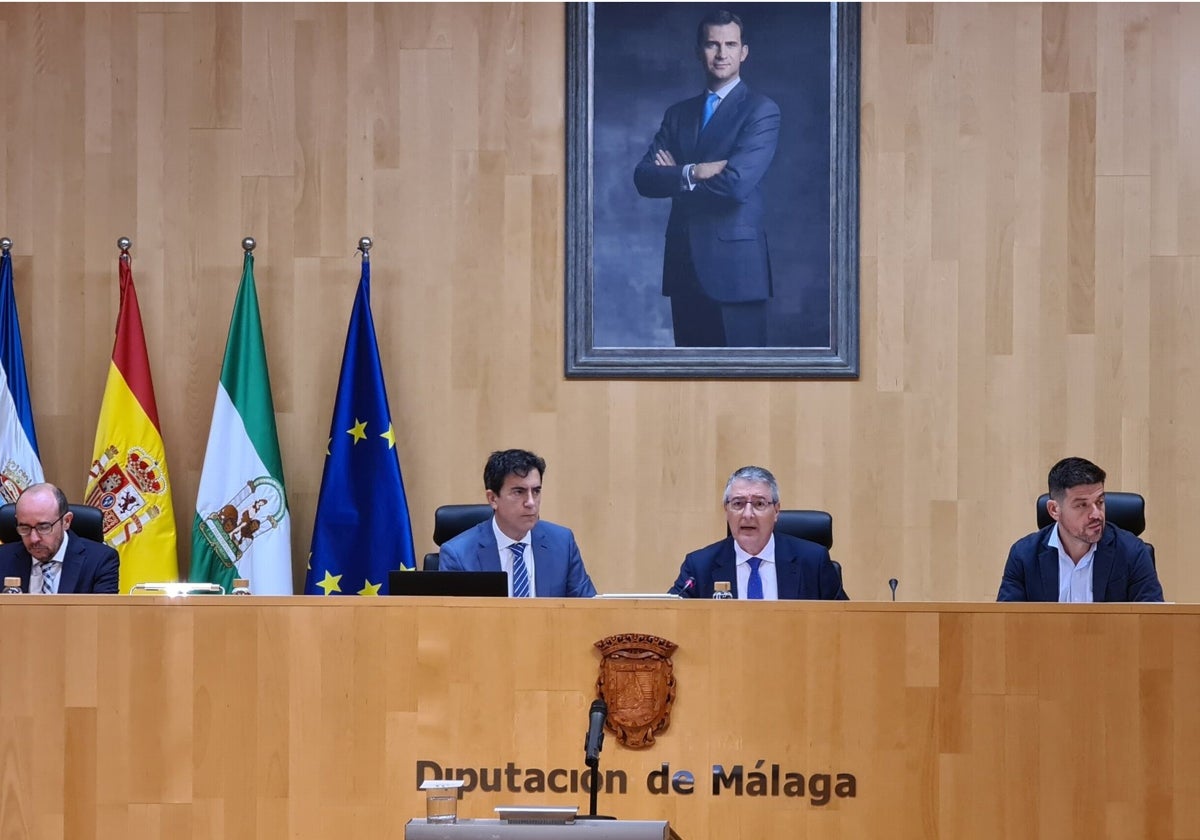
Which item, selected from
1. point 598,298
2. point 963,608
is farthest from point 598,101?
point 963,608

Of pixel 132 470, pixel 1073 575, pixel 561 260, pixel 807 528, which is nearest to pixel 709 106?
pixel 561 260

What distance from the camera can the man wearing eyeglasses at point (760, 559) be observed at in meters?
4.82

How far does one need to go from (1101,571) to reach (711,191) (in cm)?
258

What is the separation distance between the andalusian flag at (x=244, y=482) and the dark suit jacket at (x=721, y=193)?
1.87 metres

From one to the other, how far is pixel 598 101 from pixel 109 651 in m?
3.60

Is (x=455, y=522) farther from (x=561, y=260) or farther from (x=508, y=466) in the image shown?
(x=561, y=260)

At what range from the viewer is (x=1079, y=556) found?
485 centimetres

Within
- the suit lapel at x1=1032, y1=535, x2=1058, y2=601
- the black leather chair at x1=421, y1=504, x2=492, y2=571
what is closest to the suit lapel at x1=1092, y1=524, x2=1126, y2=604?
the suit lapel at x1=1032, y1=535, x2=1058, y2=601

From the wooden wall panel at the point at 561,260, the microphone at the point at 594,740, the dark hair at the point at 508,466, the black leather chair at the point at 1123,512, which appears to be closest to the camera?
the microphone at the point at 594,740

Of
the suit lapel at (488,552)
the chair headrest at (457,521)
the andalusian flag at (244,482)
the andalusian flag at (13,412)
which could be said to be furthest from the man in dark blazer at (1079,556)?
the andalusian flag at (13,412)

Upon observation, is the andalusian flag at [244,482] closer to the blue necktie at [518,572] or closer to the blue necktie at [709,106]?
the blue necktie at [518,572]

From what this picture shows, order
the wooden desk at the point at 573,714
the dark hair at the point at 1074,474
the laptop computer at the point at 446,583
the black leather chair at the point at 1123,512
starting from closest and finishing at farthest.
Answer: the wooden desk at the point at 573,714
the laptop computer at the point at 446,583
the dark hair at the point at 1074,474
the black leather chair at the point at 1123,512

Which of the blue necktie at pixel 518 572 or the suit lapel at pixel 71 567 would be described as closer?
the blue necktie at pixel 518 572

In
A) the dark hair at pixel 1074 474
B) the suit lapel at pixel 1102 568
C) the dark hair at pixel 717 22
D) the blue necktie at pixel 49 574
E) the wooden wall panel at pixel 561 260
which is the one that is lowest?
the blue necktie at pixel 49 574
